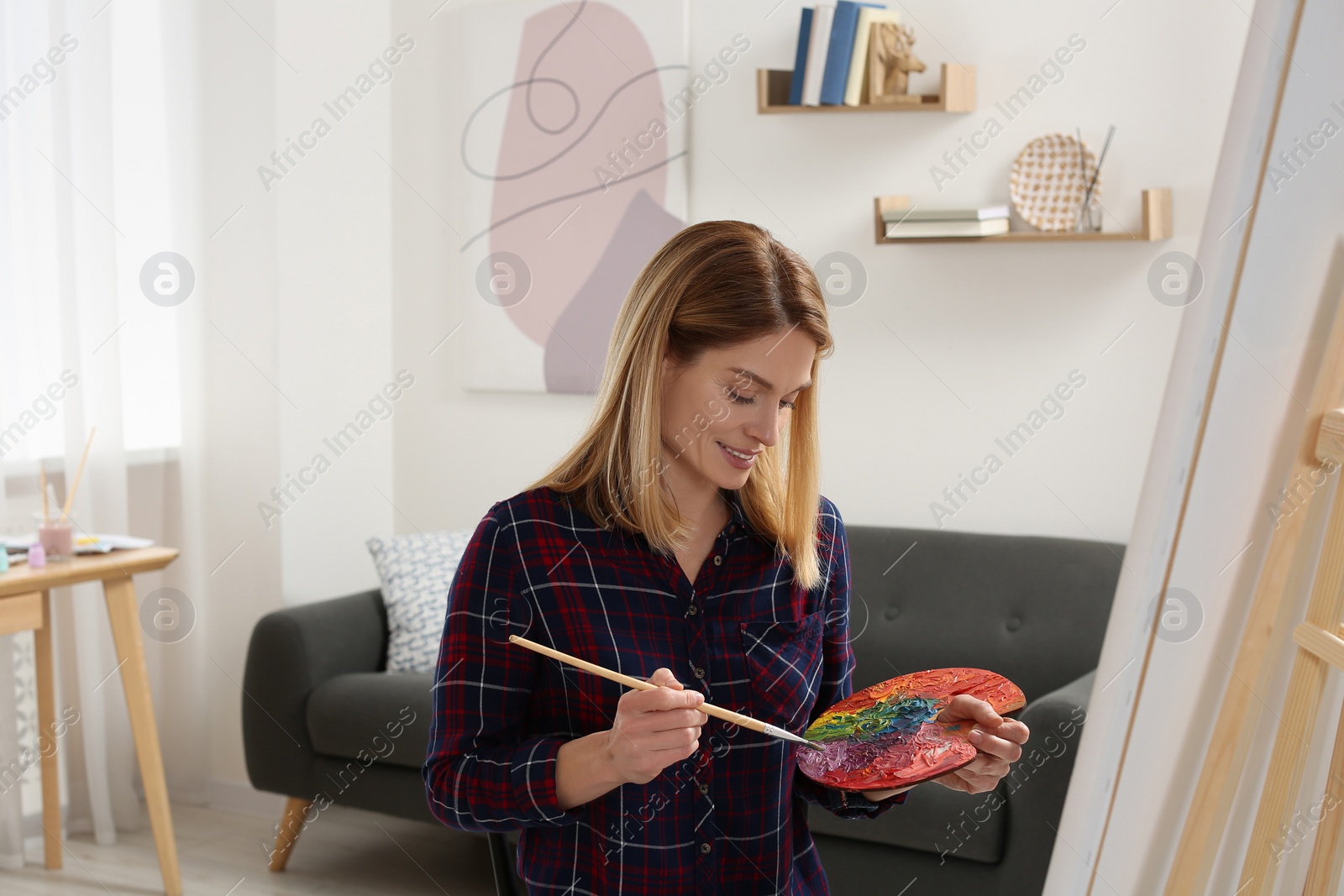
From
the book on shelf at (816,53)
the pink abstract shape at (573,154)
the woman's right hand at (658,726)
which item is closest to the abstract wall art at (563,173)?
the pink abstract shape at (573,154)

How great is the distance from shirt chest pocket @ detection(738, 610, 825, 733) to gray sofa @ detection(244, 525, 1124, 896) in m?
1.29

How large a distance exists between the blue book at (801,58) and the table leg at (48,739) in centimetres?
237

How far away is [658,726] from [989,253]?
2.36m

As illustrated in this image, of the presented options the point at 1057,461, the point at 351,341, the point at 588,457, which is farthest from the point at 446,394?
the point at 588,457

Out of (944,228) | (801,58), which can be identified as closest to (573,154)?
(801,58)

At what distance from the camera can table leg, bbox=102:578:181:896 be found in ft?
9.60

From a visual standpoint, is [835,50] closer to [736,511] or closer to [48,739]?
[736,511]

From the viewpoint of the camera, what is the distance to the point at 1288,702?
4.37ft

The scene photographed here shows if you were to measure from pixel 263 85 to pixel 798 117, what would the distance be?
5.16ft

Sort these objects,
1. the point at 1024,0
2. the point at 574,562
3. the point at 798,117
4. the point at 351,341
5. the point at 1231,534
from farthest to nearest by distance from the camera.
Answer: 1. the point at 351,341
2. the point at 798,117
3. the point at 1024,0
4. the point at 1231,534
5. the point at 574,562

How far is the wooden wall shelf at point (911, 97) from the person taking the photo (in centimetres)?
299

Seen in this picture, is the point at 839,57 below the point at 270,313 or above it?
above

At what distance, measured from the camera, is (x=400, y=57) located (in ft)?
12.6

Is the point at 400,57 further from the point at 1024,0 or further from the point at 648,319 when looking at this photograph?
the point at 648,319
